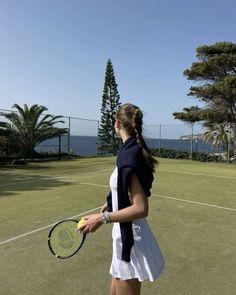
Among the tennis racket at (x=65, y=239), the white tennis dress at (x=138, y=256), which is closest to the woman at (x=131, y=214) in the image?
the white tennis dress at (x=138, y=256)

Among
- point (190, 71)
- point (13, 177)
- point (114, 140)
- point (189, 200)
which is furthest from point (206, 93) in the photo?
point (189, 200)

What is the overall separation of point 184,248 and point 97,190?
5.41 m

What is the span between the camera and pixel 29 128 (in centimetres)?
2395

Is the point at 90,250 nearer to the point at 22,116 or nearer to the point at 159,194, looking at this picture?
the point at 159,194

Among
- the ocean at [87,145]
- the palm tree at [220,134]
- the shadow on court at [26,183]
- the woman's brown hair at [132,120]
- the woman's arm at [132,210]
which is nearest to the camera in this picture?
the woman's arm at [132,210]

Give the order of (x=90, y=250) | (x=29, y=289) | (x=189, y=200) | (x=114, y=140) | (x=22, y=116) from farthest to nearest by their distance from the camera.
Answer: (x=114, y=140)
(x=22, y=116)
(x=189, y=200)
(x=90, y=250)
(x=29, y=289)

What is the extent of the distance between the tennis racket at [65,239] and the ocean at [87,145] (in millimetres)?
21810

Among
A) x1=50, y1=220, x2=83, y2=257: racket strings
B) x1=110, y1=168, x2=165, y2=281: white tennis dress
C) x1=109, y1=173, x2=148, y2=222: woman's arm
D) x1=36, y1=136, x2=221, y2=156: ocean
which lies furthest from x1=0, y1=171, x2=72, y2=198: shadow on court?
x1=36, y1=136, x2=221, y2=156: ocean

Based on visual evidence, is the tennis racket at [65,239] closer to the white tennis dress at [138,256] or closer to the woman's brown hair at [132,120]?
the white tennis dress at [138,256]

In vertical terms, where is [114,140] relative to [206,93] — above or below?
below

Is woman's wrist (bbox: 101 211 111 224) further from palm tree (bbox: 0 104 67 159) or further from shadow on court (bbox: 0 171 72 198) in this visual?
palm tree (bbox: 0 104 67 159)

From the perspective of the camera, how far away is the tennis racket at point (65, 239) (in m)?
3.12

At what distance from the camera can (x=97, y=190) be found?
36.6 feet

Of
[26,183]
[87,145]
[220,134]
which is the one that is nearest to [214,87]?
[220,134]
